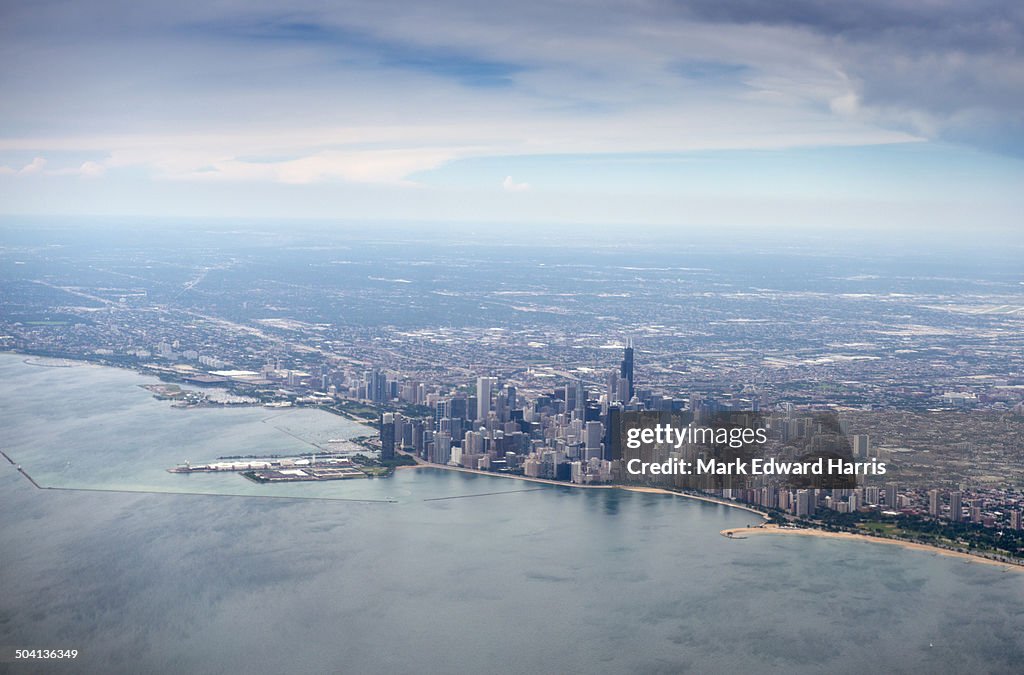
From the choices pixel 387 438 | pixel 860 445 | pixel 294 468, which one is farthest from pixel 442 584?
pixel 860 445

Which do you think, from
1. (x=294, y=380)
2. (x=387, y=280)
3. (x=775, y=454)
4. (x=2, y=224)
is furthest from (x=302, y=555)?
(x=387, y=280)

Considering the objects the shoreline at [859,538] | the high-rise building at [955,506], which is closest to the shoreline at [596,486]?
the shoreline at [859,538]

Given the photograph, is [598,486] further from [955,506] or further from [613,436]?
[955,506]

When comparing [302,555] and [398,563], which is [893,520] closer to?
[398,563]

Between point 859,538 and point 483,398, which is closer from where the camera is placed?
point 859,538

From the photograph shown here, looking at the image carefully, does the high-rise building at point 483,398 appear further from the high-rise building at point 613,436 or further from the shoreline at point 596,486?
the high-rise building at point 613,436
